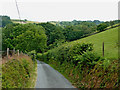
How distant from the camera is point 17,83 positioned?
39.5 ft

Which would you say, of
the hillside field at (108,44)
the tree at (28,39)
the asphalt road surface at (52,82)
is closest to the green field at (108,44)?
the hillside field at (108,44)

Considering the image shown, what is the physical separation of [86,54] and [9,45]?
42.4 metres

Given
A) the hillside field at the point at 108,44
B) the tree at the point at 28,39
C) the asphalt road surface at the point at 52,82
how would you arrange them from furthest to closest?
the tree at the point at 28,39 < the hillside field at the point at 108,44 < the asphalt road surface at the point at 52,82

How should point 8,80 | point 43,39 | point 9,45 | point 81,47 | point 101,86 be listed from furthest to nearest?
point 9,45 < point 43,39 < point 81,47 < point 101,86 < point 8,80

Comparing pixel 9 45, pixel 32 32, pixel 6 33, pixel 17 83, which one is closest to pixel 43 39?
pixel 32 32

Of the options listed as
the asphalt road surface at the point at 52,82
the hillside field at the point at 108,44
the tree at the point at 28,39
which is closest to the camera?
the asphalt road surface at the point at 52,82

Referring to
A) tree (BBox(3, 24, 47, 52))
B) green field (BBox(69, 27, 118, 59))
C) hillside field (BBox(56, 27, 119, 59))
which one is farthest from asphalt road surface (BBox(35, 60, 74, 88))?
tree (BBox(3, 24, 47, 52))

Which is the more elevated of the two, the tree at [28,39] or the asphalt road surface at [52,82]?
the tree at [28,39]

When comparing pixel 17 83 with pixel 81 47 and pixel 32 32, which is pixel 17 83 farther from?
pixel 32 32

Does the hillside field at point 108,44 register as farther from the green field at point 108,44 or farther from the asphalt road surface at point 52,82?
the asphalt road surface at point 52,82

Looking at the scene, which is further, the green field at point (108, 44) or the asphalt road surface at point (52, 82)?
the green field at point (108, 44)

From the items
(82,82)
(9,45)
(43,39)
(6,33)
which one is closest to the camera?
(82,82)

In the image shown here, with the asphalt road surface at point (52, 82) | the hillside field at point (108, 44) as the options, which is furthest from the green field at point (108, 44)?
the asphalt road surface at point (52, 82)

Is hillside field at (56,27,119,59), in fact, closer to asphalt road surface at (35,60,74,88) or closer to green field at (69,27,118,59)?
green field at (69,27,118,59)
